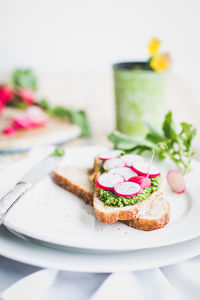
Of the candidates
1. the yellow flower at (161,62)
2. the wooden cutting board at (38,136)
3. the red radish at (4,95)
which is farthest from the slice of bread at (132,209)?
the red radish at (4,95)

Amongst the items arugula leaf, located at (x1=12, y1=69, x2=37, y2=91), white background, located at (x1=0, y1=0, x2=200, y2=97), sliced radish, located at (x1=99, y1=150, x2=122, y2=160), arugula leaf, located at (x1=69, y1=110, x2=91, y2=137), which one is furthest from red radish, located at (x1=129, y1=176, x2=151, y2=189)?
white background, located at (x1=0, y1=0, x2=200, y2=97)

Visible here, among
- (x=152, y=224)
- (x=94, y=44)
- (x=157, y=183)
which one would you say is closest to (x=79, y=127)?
(x=157, y=183)

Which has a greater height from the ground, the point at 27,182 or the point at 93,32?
the point at 93,32

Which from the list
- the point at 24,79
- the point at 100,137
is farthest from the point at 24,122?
the point at 24,79

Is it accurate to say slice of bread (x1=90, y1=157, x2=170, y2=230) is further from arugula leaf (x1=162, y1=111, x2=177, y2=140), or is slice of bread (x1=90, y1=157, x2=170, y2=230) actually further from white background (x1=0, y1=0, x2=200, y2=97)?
white background (x1=0, y1=0, x2=200, y2=97)

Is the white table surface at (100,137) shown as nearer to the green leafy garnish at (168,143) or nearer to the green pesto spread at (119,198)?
the green pesto spread at (119,198)

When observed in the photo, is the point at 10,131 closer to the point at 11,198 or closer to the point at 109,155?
the point at 109,155
